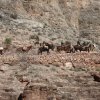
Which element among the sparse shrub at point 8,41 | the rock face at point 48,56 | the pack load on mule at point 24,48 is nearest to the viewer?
the rock face at point 48,56

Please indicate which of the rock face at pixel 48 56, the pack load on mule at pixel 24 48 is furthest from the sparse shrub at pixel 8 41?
the pack load on mule at pixel 24 48

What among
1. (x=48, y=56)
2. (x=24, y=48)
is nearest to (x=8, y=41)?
(x=24, y=48)

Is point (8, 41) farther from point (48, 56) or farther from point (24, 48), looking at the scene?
point (48, 56)

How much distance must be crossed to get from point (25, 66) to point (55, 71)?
7.22ft

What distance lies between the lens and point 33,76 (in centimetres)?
2997

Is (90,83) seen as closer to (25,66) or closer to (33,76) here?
(33,76)

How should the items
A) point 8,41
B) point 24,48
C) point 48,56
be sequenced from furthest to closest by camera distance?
point 8,41, point 24,48, point 48,56

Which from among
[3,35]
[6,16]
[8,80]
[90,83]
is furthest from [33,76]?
[6,16]

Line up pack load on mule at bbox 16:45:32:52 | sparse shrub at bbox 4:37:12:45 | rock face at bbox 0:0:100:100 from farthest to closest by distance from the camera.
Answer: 1. sparse shrub at bbox 4:37:12:45
2. pack load on mule at bbox 16:45:32:52
3. rock face at bbox 0:0:100:100

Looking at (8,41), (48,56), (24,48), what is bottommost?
(24,48)

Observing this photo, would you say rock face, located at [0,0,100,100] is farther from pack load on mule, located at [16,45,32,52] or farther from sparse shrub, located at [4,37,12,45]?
sparse shrub, located at [4,37,12,45]

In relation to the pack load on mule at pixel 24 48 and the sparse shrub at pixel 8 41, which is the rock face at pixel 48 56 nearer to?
the pack load on mule at pixel 24 48

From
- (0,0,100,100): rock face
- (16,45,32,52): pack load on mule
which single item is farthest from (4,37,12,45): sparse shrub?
(16,45,32,52): pack load on mule

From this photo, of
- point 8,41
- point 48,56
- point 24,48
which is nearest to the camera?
point 48,56
